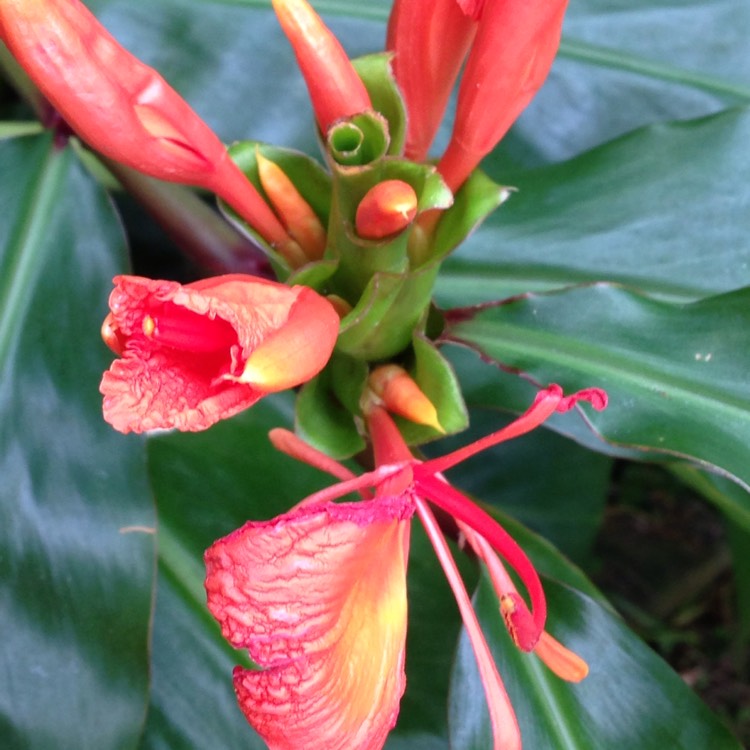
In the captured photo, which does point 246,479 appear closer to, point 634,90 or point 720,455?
point 720,455

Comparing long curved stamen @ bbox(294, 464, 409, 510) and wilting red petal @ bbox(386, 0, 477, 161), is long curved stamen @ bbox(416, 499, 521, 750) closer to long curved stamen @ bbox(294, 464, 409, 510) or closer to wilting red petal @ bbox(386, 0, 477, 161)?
long curved stamen @ bbox(294, 464, 409, 510)

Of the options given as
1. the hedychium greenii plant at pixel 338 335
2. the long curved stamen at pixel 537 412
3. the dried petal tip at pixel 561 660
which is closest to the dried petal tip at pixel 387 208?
the hedychium greenii plant at pixel 338 335

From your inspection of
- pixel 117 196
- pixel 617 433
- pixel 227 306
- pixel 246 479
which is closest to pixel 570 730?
pixel 617 433

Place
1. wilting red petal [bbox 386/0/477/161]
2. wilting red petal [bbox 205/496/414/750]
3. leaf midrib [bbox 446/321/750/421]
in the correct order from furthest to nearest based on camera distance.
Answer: leaf midrib [bbox 446/321/750/421] → wilting red petal [bbox 386/0/477/161] → wilting red petal [bbox 205/496/414/750]

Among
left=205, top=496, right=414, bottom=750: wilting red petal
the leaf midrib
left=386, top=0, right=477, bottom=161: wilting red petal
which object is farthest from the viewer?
the leaf midrib

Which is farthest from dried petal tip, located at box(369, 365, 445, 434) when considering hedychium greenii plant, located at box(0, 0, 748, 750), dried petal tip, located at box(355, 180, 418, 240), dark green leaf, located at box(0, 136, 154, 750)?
dark green leaf, located at box(0, 136, 154, 750)

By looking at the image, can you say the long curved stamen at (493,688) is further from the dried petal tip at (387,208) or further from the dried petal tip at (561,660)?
the dried petal tip at (387,208)

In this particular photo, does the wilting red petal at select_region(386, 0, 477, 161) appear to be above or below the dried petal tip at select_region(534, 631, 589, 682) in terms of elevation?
above
